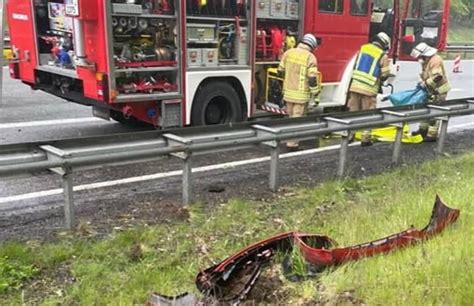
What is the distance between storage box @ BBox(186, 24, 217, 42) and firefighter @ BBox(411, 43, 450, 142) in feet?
11.2

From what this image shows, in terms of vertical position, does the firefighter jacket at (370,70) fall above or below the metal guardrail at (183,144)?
above

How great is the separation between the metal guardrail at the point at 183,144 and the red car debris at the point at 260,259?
153cm

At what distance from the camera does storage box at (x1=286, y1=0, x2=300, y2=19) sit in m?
8.63

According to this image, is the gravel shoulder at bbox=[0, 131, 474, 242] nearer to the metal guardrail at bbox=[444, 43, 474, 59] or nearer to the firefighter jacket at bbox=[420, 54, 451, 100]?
the firefighter jacket at bbox=[420, 54, 451, 100]

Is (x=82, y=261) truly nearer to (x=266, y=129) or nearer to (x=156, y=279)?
(x=156, y=279)

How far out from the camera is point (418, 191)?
5.89m

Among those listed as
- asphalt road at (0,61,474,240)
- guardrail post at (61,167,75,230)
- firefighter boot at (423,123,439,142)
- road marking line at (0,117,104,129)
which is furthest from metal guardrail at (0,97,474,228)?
road marking line at (0,117,104,129)

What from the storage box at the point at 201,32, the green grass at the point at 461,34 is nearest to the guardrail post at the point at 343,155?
the storage box at the point at 201,32

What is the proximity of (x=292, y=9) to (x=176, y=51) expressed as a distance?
7.76 ft

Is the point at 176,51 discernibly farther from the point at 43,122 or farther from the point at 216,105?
the point at 43,122

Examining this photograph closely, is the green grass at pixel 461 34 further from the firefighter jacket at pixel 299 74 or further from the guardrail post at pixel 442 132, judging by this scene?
the firefighter jacket at pixel 299 74

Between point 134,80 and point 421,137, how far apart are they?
15.3 ft

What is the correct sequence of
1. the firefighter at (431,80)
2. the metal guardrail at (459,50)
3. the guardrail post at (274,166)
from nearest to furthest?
the guardrail post at (274,166) → the firefighter at (431,80) → the metal guardrail at (459,50)

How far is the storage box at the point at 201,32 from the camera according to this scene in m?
7.31
